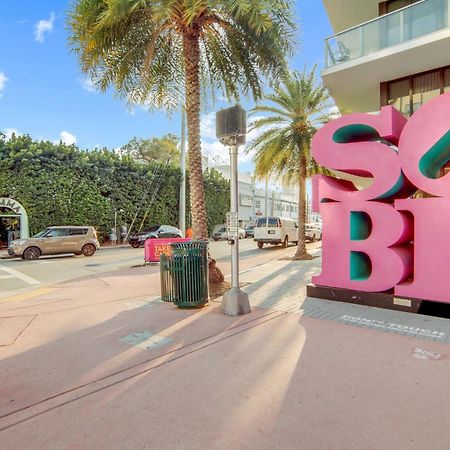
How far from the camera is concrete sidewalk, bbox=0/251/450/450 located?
2.82 meters

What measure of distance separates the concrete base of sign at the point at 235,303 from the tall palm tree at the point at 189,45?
2623 millimetres

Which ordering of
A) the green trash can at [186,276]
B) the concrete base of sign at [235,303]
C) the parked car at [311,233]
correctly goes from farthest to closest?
the parked car at [311,233] → the green trash can at [186,276] → the concrete base of sign at [235,303]

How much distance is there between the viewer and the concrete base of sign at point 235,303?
6.28m

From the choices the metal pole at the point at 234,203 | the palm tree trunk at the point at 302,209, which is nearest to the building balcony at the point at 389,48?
the palm tree trunk at the point at 302,209

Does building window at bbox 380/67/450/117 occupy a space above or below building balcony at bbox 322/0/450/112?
below

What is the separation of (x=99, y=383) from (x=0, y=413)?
89 centimetres

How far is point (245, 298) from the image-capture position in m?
6.44

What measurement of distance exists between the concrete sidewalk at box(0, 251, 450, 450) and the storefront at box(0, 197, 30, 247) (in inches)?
716

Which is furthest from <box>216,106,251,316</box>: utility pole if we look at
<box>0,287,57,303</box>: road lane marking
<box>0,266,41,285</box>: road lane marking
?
<box>0,266,41,285</box>: road lane marking

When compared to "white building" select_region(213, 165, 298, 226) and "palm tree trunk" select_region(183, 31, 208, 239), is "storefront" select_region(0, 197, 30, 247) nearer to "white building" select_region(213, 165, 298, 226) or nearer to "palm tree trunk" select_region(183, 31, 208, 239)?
"palm tree trunk" select_region(183, 31, 208, 239)

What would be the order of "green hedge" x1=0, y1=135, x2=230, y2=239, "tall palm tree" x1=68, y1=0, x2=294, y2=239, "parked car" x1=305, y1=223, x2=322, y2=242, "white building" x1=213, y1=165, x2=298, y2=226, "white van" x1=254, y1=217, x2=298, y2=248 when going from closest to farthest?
1. "tall palm tree" x1=68, y1=0, x2=294, y2=239
2. "green hedge" x1=0, y1=135, x2=230, y2=239
3. "white van" x1=254, y1=217, x2=298, y2=248
4. "parked car" x1=305, y1=223, x2=322, y2=242
5. "white building" x1=213, y1=165, x2=298, y2=226

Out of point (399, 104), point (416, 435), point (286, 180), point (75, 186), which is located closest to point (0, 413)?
point (416, 435)

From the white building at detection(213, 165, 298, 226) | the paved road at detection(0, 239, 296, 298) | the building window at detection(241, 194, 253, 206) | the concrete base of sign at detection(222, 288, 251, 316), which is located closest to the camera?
the concrete base of sign at detection(222, 288, 251, 316)

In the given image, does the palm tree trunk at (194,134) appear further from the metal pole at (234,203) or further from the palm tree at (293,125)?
the palm tree at (293,125)
